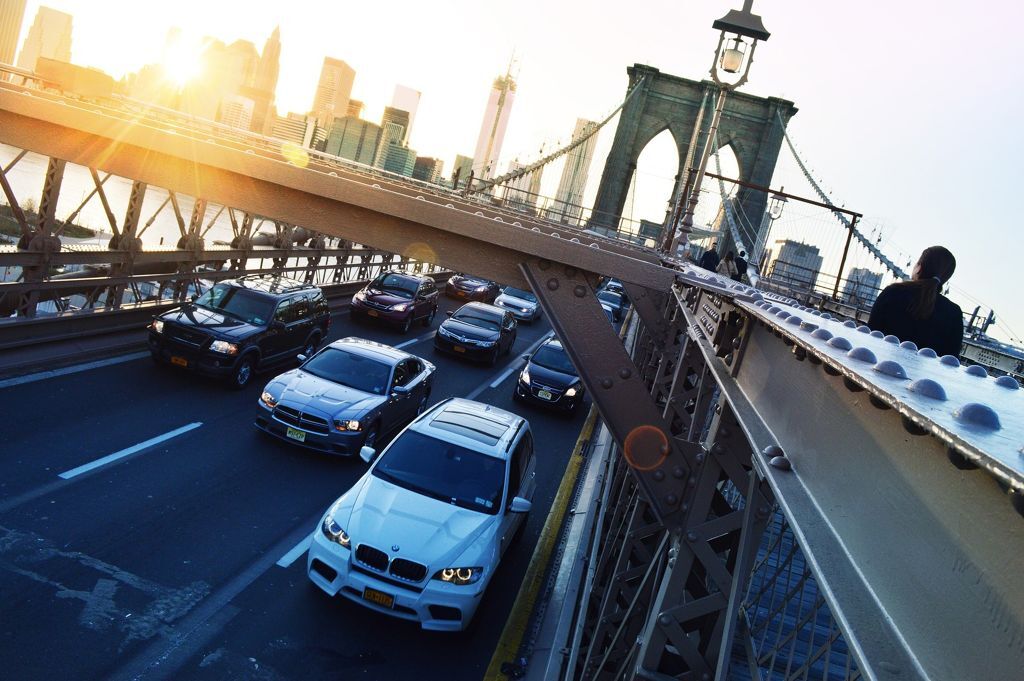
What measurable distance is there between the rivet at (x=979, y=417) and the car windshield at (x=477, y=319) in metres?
20.3

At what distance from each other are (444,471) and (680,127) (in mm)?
48504

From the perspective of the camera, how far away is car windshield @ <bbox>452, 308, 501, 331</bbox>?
21627 millimetres

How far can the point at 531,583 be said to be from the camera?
30.0 ft

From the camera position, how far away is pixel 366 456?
8969 millimetres

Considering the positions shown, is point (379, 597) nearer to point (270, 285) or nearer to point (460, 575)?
point (460, 575)

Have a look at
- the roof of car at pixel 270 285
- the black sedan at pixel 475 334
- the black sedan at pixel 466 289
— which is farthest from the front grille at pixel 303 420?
the black sedan at pixel 466 289

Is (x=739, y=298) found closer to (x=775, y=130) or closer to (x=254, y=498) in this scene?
(x=254, y=498)

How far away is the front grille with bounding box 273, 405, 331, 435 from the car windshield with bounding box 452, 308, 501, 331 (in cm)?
1032

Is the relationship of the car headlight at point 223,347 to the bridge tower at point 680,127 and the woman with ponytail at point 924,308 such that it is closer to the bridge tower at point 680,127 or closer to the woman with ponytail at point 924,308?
the woman with ponytail at point 924,308

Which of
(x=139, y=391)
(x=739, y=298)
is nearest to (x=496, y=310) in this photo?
(x=139, y=391)

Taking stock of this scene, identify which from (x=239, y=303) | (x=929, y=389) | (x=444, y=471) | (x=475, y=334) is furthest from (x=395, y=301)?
(x=929, y=389)

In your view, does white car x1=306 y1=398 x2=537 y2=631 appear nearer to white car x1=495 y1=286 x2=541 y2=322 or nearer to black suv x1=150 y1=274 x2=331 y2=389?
black suv x1=150 y1=274 x2=331 y2=389

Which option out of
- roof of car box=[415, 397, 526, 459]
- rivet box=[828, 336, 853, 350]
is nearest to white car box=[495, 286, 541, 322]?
roof of car box=[415, 397, 526, 459]

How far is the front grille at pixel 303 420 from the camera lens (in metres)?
11.3
